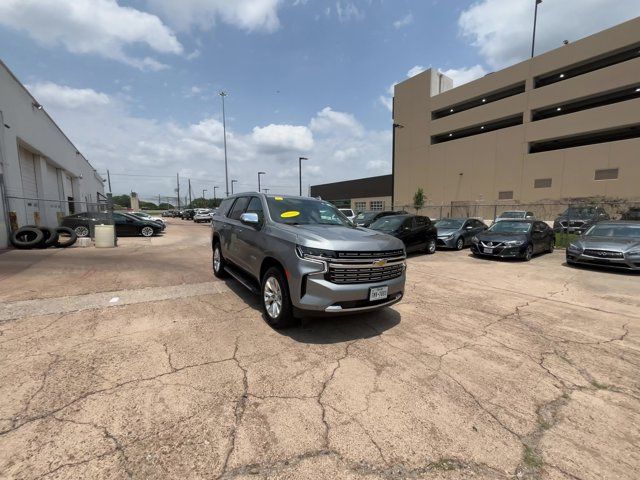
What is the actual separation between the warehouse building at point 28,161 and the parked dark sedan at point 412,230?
39.7 ft

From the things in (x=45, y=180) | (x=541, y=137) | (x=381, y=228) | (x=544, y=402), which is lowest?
(x=544, y=402)

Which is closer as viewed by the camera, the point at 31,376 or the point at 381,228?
the point at 31,376

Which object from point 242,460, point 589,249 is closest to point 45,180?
point 242,460

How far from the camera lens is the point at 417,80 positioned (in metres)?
46.1

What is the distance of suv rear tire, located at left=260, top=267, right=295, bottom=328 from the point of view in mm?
4008

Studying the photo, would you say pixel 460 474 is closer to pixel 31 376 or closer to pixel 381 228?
pixel 31 376

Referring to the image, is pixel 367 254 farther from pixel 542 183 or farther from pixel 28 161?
pixel 542 183

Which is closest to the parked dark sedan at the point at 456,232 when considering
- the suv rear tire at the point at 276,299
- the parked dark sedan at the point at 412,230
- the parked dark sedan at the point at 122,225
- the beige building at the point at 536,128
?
the parked dark sedan at the point at 412,230

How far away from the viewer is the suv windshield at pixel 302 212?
4969mm

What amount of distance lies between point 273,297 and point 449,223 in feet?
39.2

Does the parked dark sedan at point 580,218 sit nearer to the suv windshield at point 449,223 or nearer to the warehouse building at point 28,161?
the suv windshield at point 449,223

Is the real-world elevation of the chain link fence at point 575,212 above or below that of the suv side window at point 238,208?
below

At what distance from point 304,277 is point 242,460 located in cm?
198

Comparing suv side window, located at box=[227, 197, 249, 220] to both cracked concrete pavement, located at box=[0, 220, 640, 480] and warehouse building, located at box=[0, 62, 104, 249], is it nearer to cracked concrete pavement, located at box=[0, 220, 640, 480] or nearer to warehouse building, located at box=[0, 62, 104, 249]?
cracked concrete pavement, located at box=[0, 220, 640, 480]
